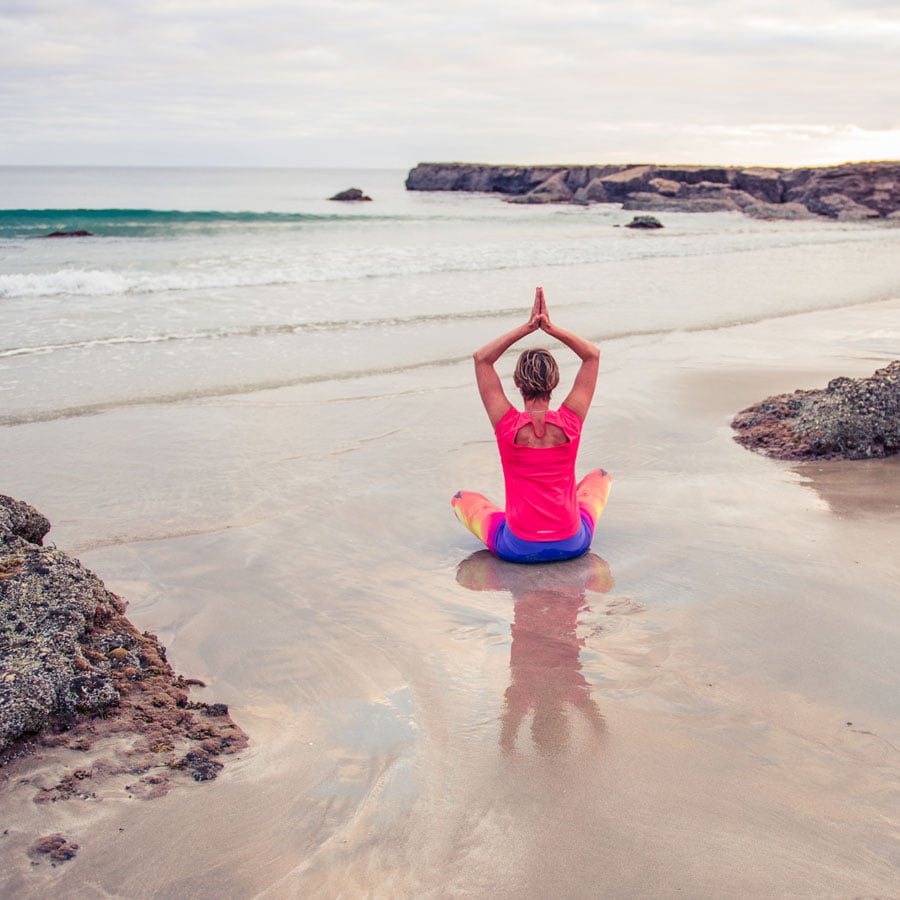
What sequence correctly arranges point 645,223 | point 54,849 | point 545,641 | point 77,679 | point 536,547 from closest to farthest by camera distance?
point 54,849 → point 77,679 → point 545,641 → point 536,547 → point 645,223

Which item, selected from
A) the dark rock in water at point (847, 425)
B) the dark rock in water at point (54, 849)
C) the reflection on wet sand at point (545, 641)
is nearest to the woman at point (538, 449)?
the reflection on wet sand at point (545, 641)

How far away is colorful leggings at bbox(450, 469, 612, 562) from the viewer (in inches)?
168

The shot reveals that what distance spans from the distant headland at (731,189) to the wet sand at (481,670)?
45756 mm

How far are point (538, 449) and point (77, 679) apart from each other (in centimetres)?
226

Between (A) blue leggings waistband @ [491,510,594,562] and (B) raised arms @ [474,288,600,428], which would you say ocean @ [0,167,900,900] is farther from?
(B) raised arms @ [474,288,600,428]

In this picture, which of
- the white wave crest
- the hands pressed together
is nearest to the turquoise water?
the white wave crest

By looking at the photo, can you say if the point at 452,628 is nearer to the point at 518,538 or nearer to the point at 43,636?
the point at 518,538

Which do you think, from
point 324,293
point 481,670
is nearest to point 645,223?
point 324,293

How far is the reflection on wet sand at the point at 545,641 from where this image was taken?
2885 millimetres

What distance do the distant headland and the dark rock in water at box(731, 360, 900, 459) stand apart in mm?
44167

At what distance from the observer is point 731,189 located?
5856cm

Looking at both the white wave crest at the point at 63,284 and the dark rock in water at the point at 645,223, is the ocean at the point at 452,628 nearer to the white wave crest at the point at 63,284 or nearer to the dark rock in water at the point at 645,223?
the white wave crest at the point at 63,284

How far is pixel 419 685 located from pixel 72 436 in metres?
4.43

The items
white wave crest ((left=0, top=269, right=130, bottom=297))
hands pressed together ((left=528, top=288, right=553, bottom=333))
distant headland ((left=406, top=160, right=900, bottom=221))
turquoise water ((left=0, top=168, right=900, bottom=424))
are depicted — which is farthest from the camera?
distant headland ((left=406, top=160, right=900, bottom=221))
